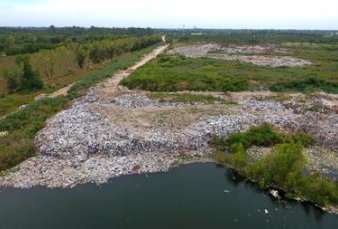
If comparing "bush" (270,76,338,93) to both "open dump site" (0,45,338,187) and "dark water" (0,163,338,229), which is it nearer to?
"open dump site" (0,45,338,187)

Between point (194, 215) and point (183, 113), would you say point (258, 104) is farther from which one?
point (194, 215)

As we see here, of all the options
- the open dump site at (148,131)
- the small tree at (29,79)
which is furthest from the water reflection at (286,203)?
the small tree at (29,79)

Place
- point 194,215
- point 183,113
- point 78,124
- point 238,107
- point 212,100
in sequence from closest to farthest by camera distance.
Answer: point 194,215 → point 78,124 → point 183,113 → point 238,107 → point 212,100

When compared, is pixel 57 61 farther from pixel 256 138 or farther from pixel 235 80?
pixel 256 138

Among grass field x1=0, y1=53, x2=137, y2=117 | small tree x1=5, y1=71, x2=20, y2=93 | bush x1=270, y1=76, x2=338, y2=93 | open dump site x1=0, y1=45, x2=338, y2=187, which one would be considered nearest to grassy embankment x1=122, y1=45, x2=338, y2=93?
bush x1=270, y1=76, x2=338, y2=93

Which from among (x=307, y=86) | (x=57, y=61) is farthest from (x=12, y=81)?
(x=307, y=86)

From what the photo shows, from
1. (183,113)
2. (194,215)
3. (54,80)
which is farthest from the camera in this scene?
(54,80)

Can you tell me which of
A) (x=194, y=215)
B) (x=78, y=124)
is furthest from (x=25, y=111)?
(x=194, y=215)
